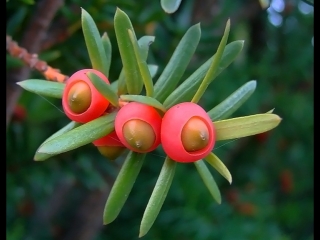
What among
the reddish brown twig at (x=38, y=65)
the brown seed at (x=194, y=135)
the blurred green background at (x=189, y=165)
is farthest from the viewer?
the blurred green background at (x=189, y=165)

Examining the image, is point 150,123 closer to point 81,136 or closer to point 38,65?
point 81,136

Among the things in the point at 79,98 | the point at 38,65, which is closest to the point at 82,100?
the point at 79,98

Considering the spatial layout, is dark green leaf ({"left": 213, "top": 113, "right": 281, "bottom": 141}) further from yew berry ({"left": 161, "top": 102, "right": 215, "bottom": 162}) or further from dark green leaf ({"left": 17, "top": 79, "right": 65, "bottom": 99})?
dark green leaf ({"left": 17, "top": 79, "right": 65, "bottom": 99})

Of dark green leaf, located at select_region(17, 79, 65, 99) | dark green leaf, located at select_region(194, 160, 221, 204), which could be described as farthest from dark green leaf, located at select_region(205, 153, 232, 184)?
dark green leaf, located at select_region(17, 79, 65, 99)

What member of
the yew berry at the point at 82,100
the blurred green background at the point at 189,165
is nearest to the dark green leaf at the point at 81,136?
the yew berry at the point at 82,100

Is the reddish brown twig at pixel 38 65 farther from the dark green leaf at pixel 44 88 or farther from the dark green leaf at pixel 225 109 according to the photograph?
the dark green leaf at pixel 225 109

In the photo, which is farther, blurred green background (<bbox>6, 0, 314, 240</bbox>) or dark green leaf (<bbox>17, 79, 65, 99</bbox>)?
blurred green background (<bbox>6, 0, 314, 240</bbox>)
